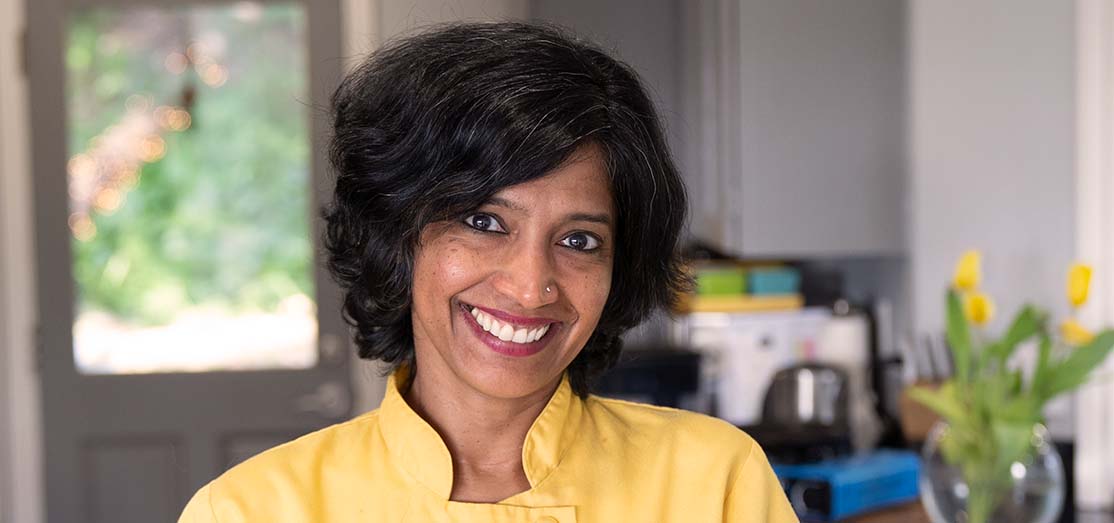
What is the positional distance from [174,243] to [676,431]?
2548mm

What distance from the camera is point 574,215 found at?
1197 mm

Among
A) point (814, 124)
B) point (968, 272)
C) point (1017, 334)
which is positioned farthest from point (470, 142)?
point (814, 124)

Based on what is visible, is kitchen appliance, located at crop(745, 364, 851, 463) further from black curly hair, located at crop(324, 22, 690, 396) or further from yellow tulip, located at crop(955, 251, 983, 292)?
black curly hair, located at crop(324, 22, 690, 396)

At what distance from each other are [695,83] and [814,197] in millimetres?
799

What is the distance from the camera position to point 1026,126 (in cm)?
302

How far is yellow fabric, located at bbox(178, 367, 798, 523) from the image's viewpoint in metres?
1.25

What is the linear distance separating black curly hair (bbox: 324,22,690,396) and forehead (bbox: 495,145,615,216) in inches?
0.4

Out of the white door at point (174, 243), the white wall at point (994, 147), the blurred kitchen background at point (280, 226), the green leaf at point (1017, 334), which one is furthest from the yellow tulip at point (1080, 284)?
the white door at point (174, 243)

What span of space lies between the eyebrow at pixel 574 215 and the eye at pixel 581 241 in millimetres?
19

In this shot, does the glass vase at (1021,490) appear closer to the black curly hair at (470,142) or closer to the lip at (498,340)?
the black curly hair at (470,142)

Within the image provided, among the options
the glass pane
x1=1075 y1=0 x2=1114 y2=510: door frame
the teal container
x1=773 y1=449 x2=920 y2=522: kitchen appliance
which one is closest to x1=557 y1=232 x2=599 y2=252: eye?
x1=773 y1=449 x2=920 y2=522: kitchen appliance

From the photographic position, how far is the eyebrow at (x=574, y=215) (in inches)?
46.4

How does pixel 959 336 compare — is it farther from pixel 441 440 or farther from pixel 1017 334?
pixel 441 440

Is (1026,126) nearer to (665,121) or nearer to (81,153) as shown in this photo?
(665,121)
